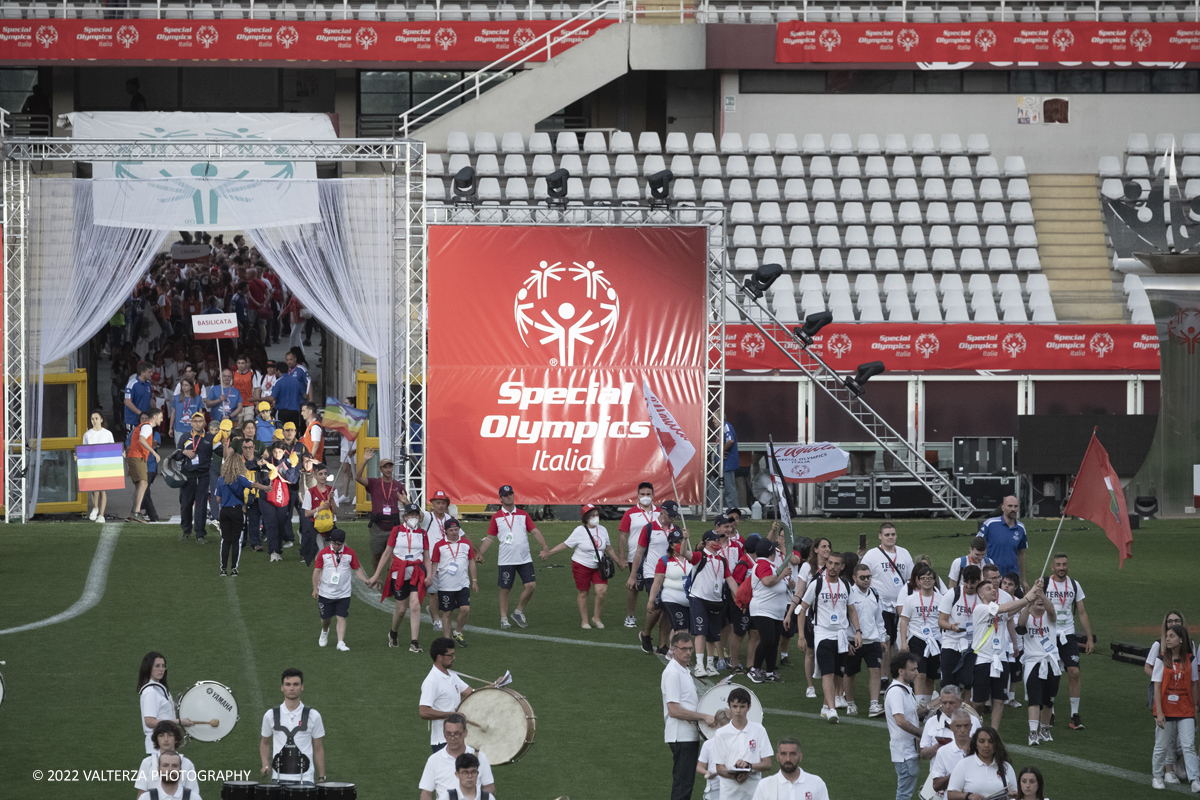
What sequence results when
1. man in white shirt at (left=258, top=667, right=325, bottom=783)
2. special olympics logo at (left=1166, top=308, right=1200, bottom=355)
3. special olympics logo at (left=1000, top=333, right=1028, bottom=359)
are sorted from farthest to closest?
1. special olympics logo at (left=1000, top=333, right=1028, bottom=359)
2. special olympics logo at (left=1166, top=308, right=1200, bottom=355)
3. man in white shirt at (left=258, top=667, right=325, bottom=783)

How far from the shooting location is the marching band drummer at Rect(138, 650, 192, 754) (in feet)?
34.8

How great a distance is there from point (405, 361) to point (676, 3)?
603 inches

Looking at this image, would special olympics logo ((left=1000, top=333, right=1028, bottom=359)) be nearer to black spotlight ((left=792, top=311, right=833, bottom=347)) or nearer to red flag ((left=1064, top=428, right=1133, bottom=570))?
black spotlight ((left=792, top=311, right=833, bottom=347))

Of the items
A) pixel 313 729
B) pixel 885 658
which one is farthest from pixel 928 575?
pixel 313 729

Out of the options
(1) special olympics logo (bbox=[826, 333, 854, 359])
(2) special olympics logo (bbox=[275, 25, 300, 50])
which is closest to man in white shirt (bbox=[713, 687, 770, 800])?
(1) special olympics logo (bbox=[826, 333, 854, 359])

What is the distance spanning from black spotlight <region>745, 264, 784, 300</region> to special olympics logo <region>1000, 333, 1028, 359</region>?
452 centimetres

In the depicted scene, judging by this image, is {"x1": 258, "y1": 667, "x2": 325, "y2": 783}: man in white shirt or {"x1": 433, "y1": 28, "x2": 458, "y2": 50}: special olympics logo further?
{"x1": 433, "y1": 28, "x2": 458, "y2": 50}: special olympics logo

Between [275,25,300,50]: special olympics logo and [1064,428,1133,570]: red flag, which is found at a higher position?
[275,25,300,50]: special olympics logo

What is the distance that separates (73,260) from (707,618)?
41.3 ft

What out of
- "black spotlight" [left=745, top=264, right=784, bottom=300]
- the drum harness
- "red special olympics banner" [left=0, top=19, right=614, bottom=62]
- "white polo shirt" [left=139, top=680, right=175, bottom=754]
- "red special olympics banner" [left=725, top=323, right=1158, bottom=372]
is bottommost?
the drum harness

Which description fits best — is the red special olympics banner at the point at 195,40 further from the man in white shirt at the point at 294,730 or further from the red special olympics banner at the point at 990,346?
the man in white shirt at the point at 294,730

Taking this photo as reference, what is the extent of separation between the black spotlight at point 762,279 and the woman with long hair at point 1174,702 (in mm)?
12374

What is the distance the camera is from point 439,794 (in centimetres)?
910

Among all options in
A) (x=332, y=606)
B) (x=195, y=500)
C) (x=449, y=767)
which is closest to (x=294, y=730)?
(x=449, y=767)
